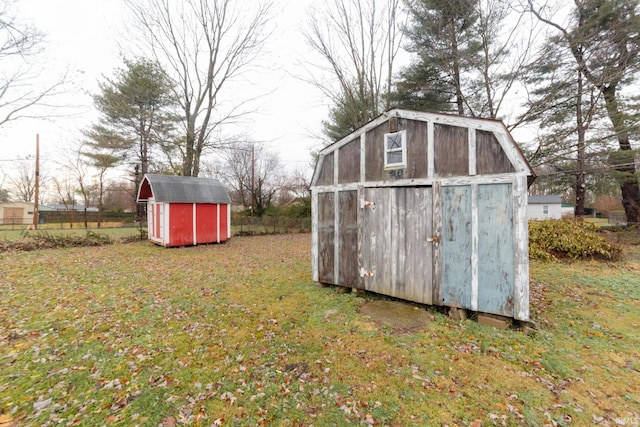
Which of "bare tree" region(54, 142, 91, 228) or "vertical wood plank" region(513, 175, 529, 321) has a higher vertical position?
"bare tree" region(54, 142, 91, 228)

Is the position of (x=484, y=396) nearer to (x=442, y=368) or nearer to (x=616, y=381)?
(x=442, y=368)

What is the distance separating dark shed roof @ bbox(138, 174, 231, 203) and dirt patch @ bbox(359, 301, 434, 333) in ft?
35.4

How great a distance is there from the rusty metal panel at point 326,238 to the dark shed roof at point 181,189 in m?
9.06

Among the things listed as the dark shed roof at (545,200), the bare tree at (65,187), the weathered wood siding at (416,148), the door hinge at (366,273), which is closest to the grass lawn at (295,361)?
the door hinge at (366,273)

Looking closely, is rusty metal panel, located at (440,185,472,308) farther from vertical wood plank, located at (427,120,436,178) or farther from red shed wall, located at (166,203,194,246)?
red shed wall, located at (166,203,194,246)

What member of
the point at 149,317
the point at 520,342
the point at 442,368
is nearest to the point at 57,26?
the point at 149,317

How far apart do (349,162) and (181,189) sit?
10.2 metres

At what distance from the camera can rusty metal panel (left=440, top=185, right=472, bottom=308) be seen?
162 inches

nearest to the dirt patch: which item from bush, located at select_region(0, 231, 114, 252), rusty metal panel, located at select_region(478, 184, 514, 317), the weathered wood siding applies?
rusty metal panel, located at select_region(478, 184, 514, 317)

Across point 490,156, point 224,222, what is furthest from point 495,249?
point 224,222

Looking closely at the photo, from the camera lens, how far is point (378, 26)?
1186 centimetres

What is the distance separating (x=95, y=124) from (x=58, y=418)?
24.1 metres

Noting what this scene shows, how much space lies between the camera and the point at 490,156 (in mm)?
3893

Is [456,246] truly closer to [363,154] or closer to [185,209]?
[363,154]
